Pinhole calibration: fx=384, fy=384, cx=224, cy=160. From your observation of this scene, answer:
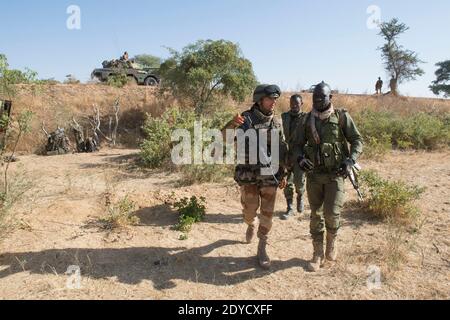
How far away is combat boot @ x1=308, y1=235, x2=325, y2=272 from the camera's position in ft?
12.3

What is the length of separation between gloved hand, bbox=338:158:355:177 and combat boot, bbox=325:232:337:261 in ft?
2.04

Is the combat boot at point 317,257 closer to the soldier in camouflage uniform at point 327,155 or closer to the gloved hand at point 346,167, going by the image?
the soldier in camouflage uniform at point 327,155

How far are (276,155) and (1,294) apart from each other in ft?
9.11

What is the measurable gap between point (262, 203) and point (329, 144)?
863 mm

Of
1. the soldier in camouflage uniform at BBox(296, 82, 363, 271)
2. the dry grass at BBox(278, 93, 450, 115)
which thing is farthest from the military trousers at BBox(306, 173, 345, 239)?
the dry grass at BBox(278, 93, 450, 115)

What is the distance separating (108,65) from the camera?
16.2m

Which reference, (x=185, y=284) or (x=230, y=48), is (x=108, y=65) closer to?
(x=230, y=48)

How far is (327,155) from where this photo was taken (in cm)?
358

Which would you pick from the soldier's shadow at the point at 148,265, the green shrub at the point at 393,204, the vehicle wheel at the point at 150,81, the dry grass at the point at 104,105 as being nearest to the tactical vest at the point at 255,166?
the soldier's shadow at the point at 148,265

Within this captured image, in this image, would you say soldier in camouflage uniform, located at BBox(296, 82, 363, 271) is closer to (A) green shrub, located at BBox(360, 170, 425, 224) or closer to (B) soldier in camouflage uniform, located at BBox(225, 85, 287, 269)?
(B) soldier in camouflage uniform, located at BBox(225, 85, 287, 269)

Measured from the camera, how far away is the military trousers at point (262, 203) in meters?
3.74

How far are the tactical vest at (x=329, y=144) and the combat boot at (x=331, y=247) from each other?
0.65 m

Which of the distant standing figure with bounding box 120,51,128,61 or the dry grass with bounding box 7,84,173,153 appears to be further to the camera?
the distant standing figure with bounding box 120,51,128,61
